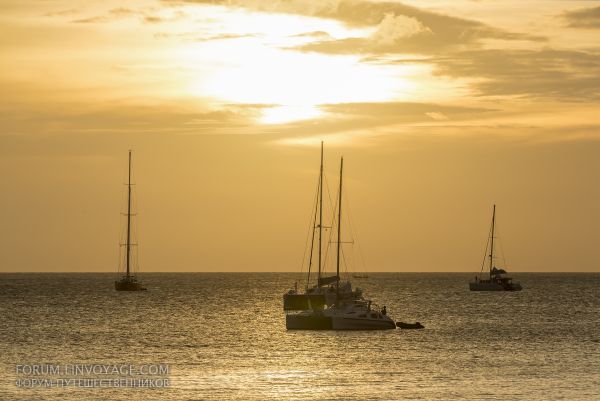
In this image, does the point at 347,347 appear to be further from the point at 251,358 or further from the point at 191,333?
the point at 191,333

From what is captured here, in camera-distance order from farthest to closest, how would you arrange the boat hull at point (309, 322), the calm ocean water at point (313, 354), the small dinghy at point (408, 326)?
the small dinghy at point (408, 326)
the boat hull at point (309, 322)
the calm ocean water at point (313, 354)

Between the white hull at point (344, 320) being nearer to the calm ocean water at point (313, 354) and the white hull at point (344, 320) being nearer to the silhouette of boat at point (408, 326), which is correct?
the calm ocean water at point (313, 354)

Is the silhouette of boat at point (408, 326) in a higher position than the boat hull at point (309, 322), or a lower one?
lower

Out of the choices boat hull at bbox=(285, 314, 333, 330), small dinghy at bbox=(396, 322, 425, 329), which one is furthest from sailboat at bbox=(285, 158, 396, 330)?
small dinghy at bbox=(396, 322, 425, 329)

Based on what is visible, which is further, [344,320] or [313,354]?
[344,320]

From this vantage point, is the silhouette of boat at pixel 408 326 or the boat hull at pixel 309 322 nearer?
the boat hull at pixel 309 322

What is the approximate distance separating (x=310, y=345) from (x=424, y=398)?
1291 inches

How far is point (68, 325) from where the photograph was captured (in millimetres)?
117250

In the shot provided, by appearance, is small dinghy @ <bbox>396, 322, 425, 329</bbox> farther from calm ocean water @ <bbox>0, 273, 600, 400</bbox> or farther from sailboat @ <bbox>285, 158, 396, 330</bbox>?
sailboat @ <bbox>285, 158, 396, 330</bbox>

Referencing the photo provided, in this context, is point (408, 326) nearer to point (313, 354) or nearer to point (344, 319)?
point (344, 319)

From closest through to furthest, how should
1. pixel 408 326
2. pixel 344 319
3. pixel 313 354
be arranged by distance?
pixel 313 354
pixel 344 319
pixel 408 326

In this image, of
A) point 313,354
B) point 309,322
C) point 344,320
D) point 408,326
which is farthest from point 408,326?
point 313,354

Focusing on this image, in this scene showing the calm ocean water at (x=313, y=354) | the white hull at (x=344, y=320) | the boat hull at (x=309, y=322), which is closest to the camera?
the calm ocean water at (x=313, y=354)

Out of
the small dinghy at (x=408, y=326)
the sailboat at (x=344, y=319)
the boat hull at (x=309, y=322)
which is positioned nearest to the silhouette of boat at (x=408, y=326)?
the small dinghy at (x=408, y=326)
